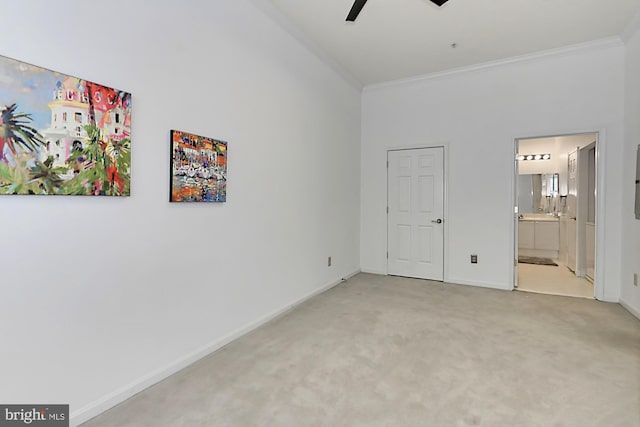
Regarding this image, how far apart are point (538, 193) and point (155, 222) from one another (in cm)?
801

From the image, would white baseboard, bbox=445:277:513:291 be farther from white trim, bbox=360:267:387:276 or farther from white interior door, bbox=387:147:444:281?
white trim, bbox=360:267:387:276

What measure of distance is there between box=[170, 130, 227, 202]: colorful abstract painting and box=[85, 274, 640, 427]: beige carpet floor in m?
Result: 1.25

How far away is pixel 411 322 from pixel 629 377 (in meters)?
1.56

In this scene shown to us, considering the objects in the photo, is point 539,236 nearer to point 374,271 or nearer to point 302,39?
point 374,271

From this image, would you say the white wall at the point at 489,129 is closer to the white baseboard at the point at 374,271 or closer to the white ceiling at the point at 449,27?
the white baseboard at the point at 374,271

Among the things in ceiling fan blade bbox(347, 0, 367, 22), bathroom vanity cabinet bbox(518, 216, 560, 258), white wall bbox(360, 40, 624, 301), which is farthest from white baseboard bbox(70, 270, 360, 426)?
bathroom vanity cabinet bbox(518, 216, 560, 258)

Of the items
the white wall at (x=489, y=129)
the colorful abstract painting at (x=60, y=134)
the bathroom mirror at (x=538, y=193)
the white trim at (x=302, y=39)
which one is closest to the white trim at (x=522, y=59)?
the white wall at (x=489, y=129)

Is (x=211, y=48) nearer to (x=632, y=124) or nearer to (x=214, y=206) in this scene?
(x=214, y=206)

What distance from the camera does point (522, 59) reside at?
422 centimetres

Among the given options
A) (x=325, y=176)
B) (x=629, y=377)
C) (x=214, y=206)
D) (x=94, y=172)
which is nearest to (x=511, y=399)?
(x=629, y=377)

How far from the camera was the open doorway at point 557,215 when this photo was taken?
184 inches

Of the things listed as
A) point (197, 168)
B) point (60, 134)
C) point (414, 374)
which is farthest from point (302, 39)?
point (414, 374)

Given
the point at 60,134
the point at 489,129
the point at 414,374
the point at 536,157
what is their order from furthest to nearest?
the point at 536,157 → the point at 489,129 → the point at 414,374 → the point at 60,134

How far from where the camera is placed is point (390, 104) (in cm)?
512
